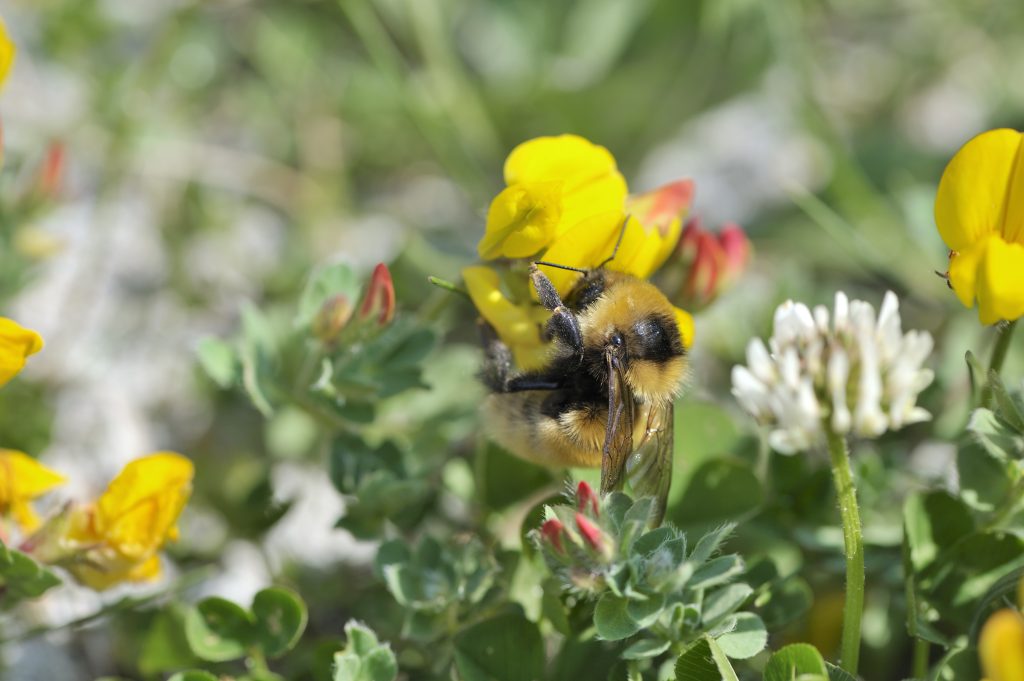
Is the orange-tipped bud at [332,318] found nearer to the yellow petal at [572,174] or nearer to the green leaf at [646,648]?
the yellow petal at [572,174]

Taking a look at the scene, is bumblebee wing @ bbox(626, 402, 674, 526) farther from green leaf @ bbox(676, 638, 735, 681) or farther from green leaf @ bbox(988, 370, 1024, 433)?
green leaf @ bbox(988, 370, 1024, 433)

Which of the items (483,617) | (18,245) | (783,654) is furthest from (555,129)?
(783,654)

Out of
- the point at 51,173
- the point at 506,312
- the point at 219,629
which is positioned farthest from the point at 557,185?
the point at 51,173

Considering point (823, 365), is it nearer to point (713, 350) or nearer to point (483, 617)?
→ point (483, 617)

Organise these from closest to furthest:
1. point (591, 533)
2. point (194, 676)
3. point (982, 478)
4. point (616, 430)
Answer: point (591, 533) < point (616, 430) < point (194, 676) < point (982, 478)

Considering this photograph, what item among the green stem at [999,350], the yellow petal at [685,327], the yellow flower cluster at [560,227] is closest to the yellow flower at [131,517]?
the yellow flower cluster at [560,227]

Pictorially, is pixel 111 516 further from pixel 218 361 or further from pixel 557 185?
pixel 557 185
